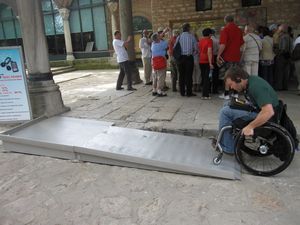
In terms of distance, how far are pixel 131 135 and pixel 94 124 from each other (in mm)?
915

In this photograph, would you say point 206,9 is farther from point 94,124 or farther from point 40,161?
point 40,161

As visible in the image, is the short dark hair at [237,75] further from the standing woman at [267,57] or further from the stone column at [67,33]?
the stone column at [67,33]

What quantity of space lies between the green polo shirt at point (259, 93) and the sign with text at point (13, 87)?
4.19m

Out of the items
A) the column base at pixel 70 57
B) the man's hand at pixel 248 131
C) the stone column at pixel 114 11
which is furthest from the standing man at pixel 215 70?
the column base at pixel 70 57

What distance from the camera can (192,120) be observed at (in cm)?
558

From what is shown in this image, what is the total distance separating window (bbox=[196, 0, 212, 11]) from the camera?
42.0 ft

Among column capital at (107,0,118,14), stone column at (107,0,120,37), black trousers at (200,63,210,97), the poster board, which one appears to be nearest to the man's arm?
black trousers at (200,63,210,97)

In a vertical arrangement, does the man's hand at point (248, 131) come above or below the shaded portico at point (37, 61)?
below

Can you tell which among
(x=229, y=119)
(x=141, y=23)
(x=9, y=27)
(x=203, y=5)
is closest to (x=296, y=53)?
(x=229, y=119)

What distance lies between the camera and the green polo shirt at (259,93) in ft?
11.5

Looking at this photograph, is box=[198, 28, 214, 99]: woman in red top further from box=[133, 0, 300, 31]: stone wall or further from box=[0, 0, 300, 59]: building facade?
box=[133, 0, 300, 31]: stone wall

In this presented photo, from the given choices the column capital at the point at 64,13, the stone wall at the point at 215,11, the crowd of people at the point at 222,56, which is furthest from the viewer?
the column capital at the point at 64,13

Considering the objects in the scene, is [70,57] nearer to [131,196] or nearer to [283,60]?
[283,60]

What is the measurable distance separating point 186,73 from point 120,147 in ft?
11.2
